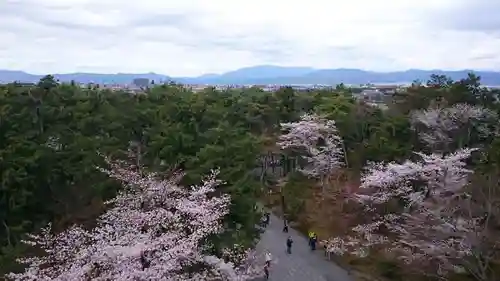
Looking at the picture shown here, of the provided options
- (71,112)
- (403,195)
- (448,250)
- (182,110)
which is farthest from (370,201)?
(71,112)

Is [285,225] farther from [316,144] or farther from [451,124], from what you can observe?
[451,124]

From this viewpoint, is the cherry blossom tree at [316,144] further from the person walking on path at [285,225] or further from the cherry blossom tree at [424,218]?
the cherry blossom tree at [424,218]

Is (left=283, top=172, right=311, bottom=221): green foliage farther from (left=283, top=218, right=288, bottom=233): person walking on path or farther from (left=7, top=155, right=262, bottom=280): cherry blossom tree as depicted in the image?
(left=7, top=155, right=262, bottom=280): cherry blossom tree

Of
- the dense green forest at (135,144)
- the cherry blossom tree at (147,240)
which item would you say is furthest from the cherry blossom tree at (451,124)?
the cherry blossom tree at (147,240)

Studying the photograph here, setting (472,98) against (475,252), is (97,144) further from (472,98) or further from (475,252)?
(472,98)

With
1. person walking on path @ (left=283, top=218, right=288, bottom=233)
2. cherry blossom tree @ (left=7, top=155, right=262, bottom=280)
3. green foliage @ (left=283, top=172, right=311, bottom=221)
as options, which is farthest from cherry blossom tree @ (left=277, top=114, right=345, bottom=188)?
cherry blossom tree @ (left=7, top=155, right=262, bottom=280)
